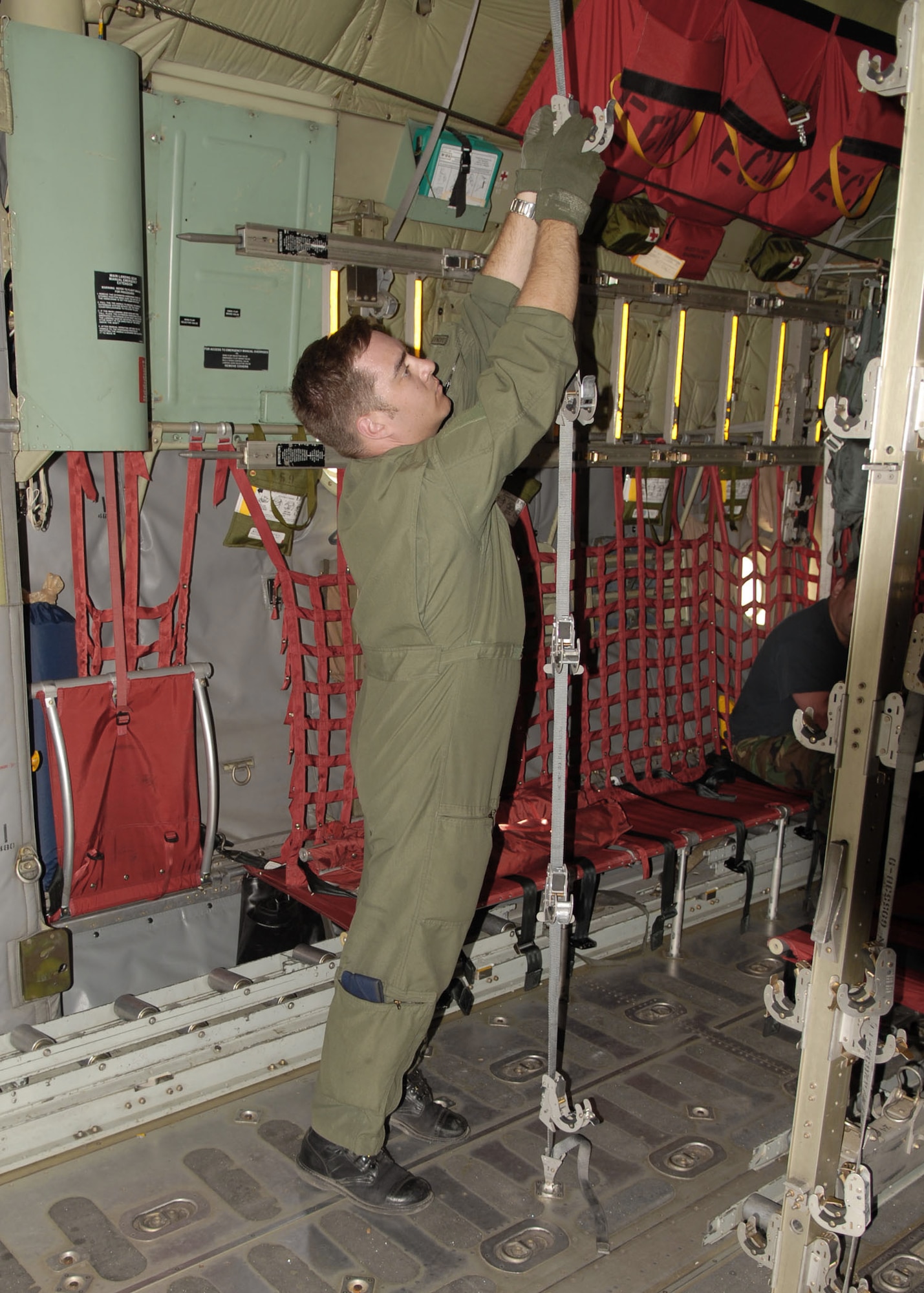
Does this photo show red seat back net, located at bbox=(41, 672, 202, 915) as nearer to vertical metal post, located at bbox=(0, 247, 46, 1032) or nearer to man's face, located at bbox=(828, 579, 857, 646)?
vertical metal post, located at bbox=(0, 247, 46, 1032)

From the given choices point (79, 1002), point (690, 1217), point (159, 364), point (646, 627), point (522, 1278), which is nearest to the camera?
point (522, 1278)

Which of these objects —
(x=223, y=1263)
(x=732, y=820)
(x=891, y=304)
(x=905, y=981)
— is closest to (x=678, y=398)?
(x=732, y=820)

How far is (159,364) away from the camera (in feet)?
12.6

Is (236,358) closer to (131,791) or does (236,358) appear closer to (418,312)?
(418,312)

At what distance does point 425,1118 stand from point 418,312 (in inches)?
114

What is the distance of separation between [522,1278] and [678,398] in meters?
3.87

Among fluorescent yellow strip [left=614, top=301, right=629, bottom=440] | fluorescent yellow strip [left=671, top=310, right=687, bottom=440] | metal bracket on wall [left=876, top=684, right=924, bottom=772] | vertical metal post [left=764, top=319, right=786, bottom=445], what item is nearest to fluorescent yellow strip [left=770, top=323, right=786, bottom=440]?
vertical metal post [left=764, top=319, right=786, bottom=445]

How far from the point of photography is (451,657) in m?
2.92

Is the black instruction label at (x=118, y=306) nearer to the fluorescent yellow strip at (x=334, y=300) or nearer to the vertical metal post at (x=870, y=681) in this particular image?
the fluorescent yellow strip at (x=334, y=300)

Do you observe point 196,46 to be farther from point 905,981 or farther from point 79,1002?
point 905,981

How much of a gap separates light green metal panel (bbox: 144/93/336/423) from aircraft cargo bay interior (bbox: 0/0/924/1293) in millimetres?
16

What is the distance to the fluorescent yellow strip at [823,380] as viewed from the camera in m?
5.93

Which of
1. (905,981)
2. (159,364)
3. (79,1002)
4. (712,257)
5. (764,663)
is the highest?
(712,257)

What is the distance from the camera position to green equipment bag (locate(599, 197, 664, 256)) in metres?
5.01
